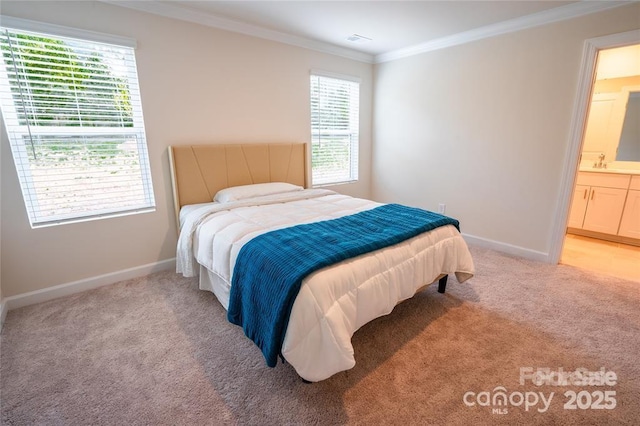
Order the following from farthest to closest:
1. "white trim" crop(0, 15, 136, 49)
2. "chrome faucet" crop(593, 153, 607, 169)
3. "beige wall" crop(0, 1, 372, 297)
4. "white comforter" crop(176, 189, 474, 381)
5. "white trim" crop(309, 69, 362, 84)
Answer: "chrome faucet" crop(593, 153, 607, 169), "white trim" crop(309, 69, 362, 84), "beige wall" crop(0, 1, 372, 297), "white trim" crop(0, 15, 136, 49), "white comforter" crop(176, 189, 474, 381)

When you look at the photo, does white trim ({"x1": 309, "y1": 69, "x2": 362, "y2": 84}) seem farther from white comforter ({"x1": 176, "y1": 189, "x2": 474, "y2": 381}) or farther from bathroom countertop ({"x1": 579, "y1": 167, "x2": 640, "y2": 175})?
bathroom countertop ({"x1": 579, "y1": 167, "x2": 640, "y2": 175})

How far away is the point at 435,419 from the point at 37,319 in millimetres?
2737

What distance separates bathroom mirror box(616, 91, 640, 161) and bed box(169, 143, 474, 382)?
3.13m

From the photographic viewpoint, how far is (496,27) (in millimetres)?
2986

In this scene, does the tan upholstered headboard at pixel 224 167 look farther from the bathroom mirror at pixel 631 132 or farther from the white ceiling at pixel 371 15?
the bathroom mirror at pixel 631 132

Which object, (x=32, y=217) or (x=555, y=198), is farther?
(x=555, y=198)

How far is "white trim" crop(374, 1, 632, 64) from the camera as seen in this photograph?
2467mm

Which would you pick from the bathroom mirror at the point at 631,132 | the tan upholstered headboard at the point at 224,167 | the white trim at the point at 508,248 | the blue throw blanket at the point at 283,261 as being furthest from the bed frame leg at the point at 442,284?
the bathroom mirror at the point at 631,132

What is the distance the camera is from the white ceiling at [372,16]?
2.51m

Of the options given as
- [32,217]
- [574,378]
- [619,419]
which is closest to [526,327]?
[574,378]

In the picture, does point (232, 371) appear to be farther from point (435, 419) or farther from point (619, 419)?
point (619, 419)

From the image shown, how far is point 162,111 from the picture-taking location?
2684mm

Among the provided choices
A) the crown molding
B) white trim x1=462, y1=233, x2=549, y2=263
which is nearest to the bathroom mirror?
white trim x1=462, y1=233, x2=549, y2=263

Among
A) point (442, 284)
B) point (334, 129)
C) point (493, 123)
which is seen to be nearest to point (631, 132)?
point (493, 123)
